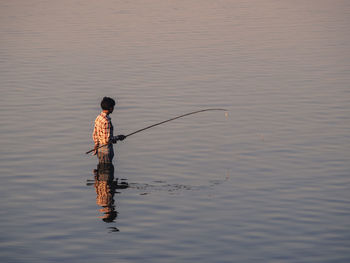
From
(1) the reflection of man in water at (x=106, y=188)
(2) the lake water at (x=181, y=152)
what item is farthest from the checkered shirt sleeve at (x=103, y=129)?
(2) the lake water at (x=181, y=152)

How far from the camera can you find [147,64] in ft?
85.3

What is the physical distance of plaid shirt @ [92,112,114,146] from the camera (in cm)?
1227

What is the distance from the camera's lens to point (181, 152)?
14.7m

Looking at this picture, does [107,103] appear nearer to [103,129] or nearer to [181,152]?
[103,129]

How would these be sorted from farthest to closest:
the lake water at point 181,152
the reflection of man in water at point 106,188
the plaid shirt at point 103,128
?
the plaid shirt at point 103,128, the reflection of man in water at point 106,188, the lake water at point 181,152

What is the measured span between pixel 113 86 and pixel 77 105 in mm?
2987

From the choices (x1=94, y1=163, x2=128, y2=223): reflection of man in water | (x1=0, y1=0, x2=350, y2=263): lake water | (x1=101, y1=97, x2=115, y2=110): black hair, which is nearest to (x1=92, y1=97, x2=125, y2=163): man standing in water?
(x1=101, y1=97, x2=115, y2=110): black hair

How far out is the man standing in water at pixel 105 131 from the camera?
39.9 ft

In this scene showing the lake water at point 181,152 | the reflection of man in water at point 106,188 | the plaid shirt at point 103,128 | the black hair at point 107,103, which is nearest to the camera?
the lake water at point 181,152

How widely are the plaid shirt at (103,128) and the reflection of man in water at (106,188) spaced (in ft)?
2.23

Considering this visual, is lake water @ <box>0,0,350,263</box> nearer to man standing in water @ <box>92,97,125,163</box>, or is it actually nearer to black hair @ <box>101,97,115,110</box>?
man standing in water @ <box>92,97,125,163</box>

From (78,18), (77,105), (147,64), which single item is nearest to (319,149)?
(77,105)

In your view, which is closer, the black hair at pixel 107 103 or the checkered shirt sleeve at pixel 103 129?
the black hair at pixel 107 103

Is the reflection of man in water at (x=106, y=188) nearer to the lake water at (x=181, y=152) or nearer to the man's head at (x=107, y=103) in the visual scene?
the lake water at (x=181, y=152)
